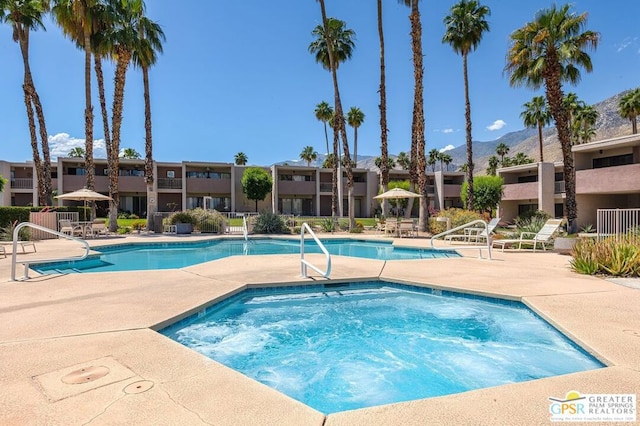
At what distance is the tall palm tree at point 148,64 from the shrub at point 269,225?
575cm

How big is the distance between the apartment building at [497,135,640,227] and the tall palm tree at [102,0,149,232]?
2711 centimetres

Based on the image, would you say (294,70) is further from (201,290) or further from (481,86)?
(201,290)

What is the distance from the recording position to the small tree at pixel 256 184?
36.3 metres

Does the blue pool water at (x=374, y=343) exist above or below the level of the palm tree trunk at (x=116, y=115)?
below

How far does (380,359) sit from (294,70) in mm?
29615

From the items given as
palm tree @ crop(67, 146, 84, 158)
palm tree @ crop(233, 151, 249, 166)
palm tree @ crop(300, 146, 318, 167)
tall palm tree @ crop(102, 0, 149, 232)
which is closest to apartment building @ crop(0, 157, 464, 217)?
tall palm tree @ crop(102, 0, 149, 232)

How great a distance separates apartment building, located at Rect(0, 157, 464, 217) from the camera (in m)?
34.2

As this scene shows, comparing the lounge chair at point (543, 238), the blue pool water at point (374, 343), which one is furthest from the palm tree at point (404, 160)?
the blue pool water at point (374, 343)

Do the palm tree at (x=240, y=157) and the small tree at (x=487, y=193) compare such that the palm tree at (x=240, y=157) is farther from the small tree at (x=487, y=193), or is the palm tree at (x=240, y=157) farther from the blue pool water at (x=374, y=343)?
the blue pool water at (x=374, y=343)

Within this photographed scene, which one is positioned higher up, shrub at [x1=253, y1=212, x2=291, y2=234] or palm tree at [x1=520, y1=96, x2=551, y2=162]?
palm tree at [x1=520, y1=96, x2=551, y2=162]

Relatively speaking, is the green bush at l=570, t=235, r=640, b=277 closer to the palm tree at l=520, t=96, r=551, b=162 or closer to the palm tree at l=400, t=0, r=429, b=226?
the palm tree at l=400, t=0, r=429, b=226

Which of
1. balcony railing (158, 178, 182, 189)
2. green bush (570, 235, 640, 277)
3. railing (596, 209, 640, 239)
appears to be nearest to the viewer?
green bush (570, 235, 640, 277)

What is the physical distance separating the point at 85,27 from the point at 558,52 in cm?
2249

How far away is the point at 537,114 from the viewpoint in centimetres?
3919
